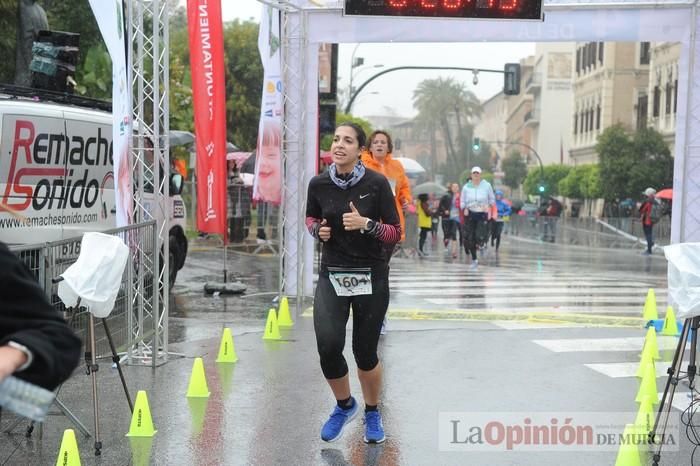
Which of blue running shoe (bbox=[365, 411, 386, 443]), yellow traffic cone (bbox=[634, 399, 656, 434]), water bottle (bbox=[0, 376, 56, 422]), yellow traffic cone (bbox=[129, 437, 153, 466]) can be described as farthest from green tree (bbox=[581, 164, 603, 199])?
water bottle (bbox=[0, 376, 56, 422])

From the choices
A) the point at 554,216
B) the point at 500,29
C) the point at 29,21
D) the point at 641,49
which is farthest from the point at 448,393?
the point at 641,49

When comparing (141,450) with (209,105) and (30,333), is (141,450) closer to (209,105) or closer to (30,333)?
(30,333)

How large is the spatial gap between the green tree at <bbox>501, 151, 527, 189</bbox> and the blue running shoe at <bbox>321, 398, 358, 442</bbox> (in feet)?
299

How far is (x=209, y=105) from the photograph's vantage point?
10594 millimetres

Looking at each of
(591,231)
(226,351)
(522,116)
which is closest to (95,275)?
(226,351)

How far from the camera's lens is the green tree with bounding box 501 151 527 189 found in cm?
9662

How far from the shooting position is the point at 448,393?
7770 mm

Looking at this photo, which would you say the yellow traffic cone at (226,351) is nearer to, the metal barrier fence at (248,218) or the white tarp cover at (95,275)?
the white tarp cover at (95,275)

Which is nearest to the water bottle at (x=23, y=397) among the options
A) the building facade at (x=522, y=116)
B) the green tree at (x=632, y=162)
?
the green tree at (x=632, y=162)

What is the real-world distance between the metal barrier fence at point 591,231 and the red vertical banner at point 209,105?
25079mm

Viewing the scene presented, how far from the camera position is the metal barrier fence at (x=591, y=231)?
34.6 meters

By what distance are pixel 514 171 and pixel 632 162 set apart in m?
51.2

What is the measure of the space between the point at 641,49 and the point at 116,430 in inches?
2538

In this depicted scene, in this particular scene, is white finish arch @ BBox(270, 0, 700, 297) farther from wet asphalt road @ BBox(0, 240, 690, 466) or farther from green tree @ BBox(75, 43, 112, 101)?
green tree @ BBox(75, 43, 112, 101)
